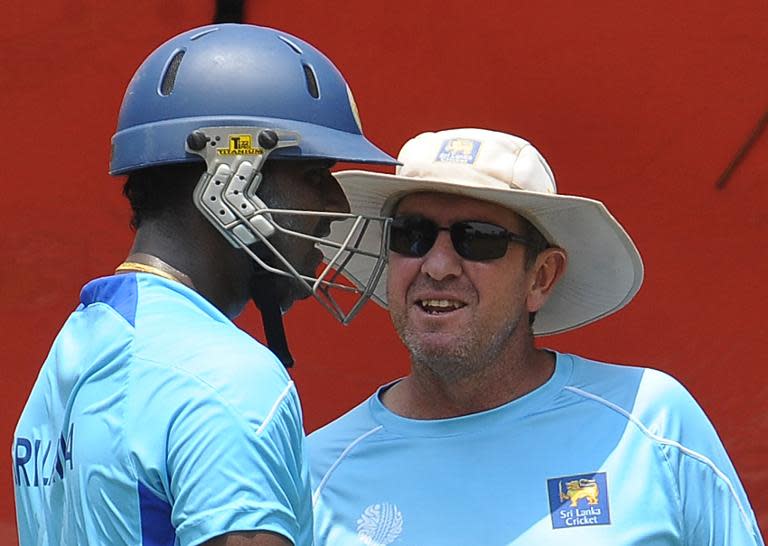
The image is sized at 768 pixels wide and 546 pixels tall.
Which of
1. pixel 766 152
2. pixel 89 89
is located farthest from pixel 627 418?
pixel 89 89

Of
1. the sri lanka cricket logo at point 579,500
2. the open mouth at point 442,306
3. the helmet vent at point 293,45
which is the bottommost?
the sri lanka cricket logo at point 579,500

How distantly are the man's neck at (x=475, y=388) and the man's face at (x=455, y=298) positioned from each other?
2 centimetres

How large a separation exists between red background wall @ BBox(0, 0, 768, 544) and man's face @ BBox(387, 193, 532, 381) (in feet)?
3.08

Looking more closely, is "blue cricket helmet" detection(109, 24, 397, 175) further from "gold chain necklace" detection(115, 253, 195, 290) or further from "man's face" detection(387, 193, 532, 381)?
"man's face" detection(387, 193, 532, 381)

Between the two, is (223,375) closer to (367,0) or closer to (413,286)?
(413,286)

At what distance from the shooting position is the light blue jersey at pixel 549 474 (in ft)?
8.27

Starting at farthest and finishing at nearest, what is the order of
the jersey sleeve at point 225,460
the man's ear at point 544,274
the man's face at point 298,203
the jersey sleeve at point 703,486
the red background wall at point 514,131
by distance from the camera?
the red background wall at point 514,131, the man's ear at point 544,274, the jersey sleeve at point 703,486, the man's face at point 298,203, the jersey sleeve at point 225,460

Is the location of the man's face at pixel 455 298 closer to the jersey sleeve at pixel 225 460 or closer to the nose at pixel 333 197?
A: the nose at pixel 333 197

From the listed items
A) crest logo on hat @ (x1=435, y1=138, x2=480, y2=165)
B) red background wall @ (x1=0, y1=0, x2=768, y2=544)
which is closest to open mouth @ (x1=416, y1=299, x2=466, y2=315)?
crest logo on hat @ (x1=435, y1=138, x2=480, y2=165)

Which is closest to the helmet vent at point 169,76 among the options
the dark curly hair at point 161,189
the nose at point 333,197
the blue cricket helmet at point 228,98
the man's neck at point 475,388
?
the blue cricket helmet at point 228,98

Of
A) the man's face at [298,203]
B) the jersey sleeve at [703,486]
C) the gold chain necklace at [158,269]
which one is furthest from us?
the jersey sleeve at [703,486]

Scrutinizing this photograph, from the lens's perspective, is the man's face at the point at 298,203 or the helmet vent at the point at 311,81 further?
the helmet vent at the point at 311,81

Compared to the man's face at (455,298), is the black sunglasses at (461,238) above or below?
above

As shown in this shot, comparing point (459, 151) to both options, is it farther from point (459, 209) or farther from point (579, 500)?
point (579, 500)
